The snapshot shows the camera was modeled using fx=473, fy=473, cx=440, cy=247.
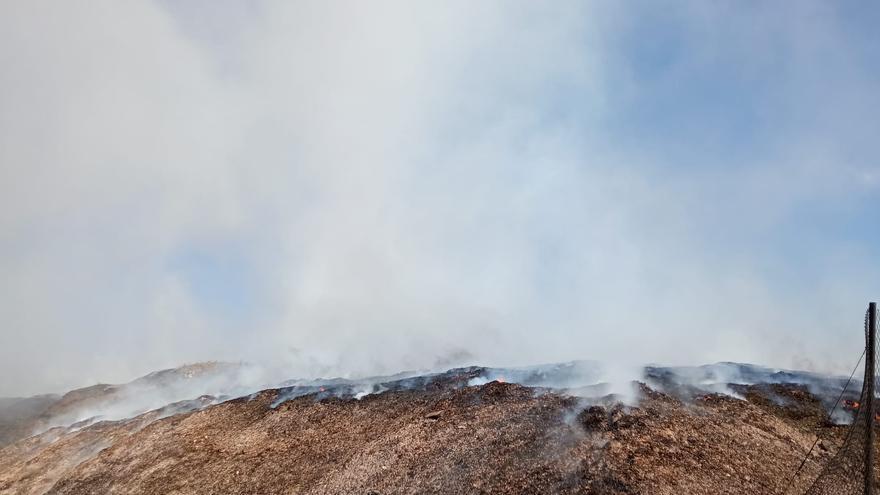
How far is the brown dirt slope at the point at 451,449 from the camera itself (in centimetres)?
1627

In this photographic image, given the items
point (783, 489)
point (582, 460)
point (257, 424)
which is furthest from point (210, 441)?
point (783, 489)

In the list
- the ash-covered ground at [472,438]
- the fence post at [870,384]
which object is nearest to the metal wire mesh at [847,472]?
the ash-covered ground at [472,438]

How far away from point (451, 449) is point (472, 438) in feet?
3.27

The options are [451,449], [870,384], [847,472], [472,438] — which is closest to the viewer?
[870,384]

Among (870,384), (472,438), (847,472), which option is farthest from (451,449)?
(847,472)

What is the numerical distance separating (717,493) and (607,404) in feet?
18.8

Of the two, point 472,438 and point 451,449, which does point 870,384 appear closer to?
point 472,438

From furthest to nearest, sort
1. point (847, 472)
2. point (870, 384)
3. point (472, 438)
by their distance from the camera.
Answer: point (472, 438) < point (847, 472) < point (870, 384)

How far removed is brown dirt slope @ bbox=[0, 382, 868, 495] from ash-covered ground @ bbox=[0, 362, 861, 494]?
7cm

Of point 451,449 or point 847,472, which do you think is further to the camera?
point 451,449

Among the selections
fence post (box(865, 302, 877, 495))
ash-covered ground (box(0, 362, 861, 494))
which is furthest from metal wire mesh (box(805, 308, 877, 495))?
fence post (box(865, 302, 877, 495))

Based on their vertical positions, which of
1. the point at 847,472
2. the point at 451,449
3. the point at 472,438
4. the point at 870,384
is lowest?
the point at 847,472

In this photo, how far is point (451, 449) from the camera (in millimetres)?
18641

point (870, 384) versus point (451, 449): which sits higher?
point (870, 384)
